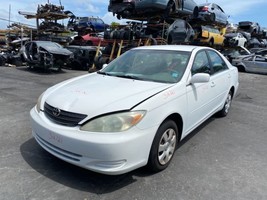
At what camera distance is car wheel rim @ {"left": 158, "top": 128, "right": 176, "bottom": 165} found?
119 inches

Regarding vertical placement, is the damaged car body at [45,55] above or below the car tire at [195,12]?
below

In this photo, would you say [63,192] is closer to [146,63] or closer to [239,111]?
[146,63]

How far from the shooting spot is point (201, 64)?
159 inches

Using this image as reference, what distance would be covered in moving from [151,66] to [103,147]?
1.73 meters

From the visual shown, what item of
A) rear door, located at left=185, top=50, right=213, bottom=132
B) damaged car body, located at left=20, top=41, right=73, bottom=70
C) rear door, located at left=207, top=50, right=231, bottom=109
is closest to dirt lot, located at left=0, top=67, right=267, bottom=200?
rear door, located at left=185, top=50, right=213, bottom=132

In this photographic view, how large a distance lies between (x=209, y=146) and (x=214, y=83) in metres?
1.07

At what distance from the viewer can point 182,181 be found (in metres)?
2.92

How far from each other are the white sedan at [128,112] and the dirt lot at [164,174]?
269 mm

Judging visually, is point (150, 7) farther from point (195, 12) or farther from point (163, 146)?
point (163, 146)

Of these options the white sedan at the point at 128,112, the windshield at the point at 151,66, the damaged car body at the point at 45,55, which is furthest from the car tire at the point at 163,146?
the damaged car body at the point at 45,55

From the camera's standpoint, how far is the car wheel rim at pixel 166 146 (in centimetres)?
302

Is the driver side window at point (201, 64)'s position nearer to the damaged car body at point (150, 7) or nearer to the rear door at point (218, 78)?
the rear door at point (218, 78)

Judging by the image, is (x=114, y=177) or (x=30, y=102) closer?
(x=114, y=177)

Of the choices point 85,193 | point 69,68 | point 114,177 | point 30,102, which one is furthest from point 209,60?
point 69,68
